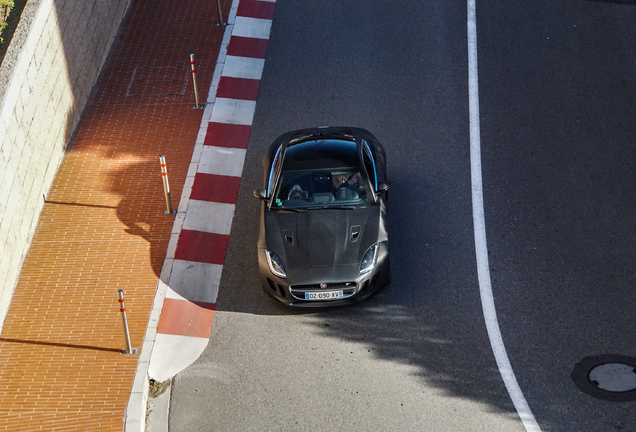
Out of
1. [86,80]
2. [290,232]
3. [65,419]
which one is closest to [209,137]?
[86,80]

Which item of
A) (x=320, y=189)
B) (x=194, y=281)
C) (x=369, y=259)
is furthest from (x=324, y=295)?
(x=194, y=281)

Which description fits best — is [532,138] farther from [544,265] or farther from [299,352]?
[299,352]

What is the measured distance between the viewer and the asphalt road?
377 inches

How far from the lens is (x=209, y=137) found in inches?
545

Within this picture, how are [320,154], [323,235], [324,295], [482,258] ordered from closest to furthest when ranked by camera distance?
1. [324,295]
2. [323,235]
3. [482,258]
4. [320,154]

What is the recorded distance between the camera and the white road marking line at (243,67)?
1526cm

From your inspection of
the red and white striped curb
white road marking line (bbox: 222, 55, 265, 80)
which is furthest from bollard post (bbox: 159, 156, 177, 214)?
white road marking line (bbox: 222, 55, 265, 80)

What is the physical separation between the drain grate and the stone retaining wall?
31.5 inches

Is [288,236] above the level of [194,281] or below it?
above

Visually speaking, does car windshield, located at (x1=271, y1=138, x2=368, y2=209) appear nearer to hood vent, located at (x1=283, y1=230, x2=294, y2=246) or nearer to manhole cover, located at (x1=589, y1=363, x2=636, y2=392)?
hood vent, located at (x1=283, y1=230, x2=294, y2=246)

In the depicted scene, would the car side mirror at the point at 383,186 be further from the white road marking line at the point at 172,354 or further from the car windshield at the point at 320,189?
the white road marking line at the point at 172,354

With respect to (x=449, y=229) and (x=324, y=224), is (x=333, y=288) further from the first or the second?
(x=449, y=229)

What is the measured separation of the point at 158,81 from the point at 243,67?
1657 mm

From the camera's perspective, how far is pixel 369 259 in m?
10.5
